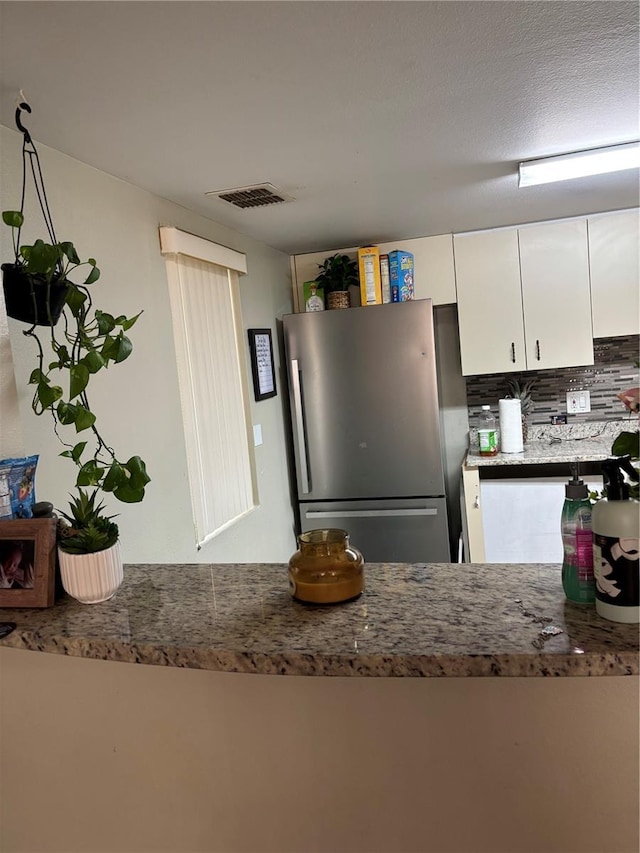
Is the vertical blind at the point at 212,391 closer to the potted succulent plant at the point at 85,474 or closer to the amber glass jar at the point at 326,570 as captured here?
the potted succulent plant at the point at 85,474

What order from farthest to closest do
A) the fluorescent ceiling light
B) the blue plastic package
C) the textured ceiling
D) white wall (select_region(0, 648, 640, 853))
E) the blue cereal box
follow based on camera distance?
the blue cereal box, the fluorescent ceiling light, the blue plastic package, the textured ceiling, white wall (select_region(0, 648, 640, 853))

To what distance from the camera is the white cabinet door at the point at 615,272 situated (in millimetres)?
3195

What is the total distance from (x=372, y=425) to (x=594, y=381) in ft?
4.42

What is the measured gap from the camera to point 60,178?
5.70 ft

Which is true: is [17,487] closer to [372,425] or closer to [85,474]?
[85,474]

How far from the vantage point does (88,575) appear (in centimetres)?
121

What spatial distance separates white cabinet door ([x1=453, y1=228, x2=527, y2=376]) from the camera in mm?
3359

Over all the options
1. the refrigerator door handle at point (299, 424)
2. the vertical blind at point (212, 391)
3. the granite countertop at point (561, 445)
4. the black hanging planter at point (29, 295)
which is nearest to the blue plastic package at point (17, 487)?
the black hanging planter at point (29, 295)

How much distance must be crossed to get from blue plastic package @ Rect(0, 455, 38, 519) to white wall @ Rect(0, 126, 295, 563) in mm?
114

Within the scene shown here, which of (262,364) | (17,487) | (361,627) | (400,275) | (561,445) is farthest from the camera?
(561,445)

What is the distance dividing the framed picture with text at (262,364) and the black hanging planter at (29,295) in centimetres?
170

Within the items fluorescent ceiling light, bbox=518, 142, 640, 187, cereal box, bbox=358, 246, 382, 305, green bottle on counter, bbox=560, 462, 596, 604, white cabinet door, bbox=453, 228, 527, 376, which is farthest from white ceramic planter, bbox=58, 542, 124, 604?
white cabinet door, bbox=453, 228, 527, 376

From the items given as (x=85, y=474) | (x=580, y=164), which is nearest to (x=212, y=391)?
(x=85, y=474)

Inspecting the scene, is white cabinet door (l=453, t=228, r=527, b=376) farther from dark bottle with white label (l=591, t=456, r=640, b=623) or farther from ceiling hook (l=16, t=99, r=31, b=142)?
dark bottle with white label (l=591, t=456, r=640, b=623)
